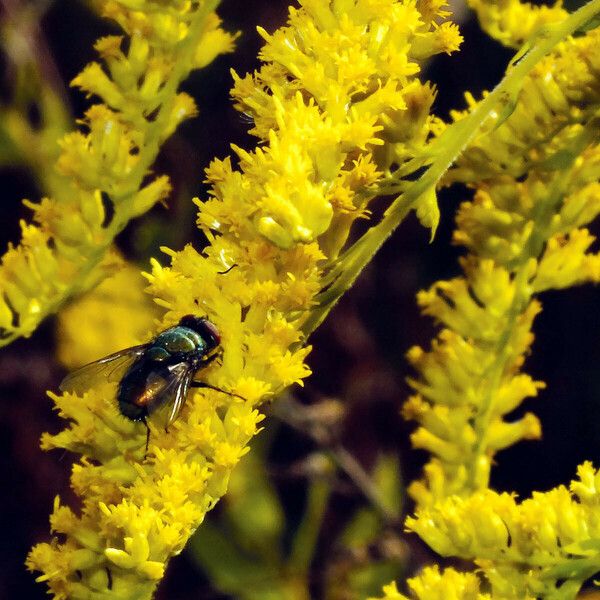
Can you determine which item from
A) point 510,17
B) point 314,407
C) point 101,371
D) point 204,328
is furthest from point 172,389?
point 314,407

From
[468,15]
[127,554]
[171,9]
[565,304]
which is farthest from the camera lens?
[468,15]

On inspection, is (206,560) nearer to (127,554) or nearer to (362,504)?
(362,504)

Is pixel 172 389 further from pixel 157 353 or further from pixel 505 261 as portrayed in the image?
pixel 505 261

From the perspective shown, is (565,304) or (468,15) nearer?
(565,304)

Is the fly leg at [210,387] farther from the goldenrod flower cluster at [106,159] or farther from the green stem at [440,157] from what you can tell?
the goldenrod flower cluster at [106,159]

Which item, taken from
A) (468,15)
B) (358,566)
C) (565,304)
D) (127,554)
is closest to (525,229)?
(127,554)

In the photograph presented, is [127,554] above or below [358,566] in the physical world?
above

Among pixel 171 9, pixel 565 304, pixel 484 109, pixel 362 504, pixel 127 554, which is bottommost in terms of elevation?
pixel 362 504
